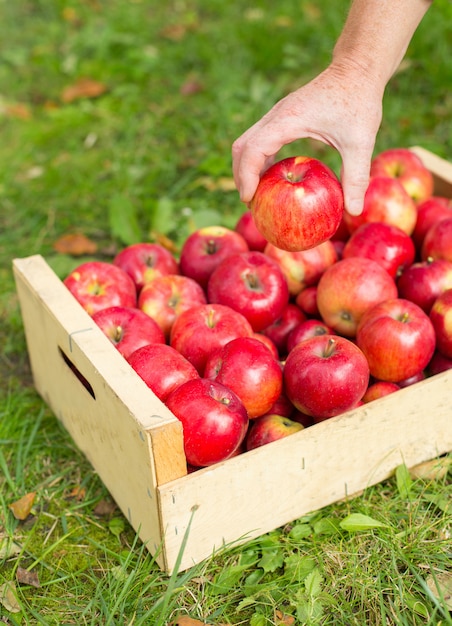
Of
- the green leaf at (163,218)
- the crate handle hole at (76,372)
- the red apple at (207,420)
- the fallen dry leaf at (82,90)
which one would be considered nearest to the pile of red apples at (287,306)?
the red apple at (207,420)

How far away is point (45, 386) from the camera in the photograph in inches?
99.4

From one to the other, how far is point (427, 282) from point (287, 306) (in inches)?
18.2

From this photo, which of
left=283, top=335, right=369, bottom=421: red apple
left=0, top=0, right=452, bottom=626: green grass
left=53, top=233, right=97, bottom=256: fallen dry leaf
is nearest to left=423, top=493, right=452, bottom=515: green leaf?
left=0, top=0, right=452, bottom=626: green grass

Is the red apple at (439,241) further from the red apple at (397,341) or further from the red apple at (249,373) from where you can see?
the red apple at (249,373)

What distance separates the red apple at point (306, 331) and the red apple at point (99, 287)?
543mm

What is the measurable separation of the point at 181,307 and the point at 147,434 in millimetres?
747

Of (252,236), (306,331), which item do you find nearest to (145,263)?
(252,236)

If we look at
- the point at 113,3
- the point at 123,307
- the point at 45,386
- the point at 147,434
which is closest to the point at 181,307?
the point at 123,307

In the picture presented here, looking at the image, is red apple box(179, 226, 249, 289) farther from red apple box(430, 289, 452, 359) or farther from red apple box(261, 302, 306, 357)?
red apple box(430, 289, 452, 359)

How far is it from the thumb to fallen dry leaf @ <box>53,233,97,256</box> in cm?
172

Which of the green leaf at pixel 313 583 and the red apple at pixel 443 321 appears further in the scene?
the red apple at pixel 443 321

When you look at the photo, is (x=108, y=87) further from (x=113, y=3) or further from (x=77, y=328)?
(x=77, y=328)

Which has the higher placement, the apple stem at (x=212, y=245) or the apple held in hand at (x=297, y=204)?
the apple held in hand at (x=297, y=204)

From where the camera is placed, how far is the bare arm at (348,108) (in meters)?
1.92
